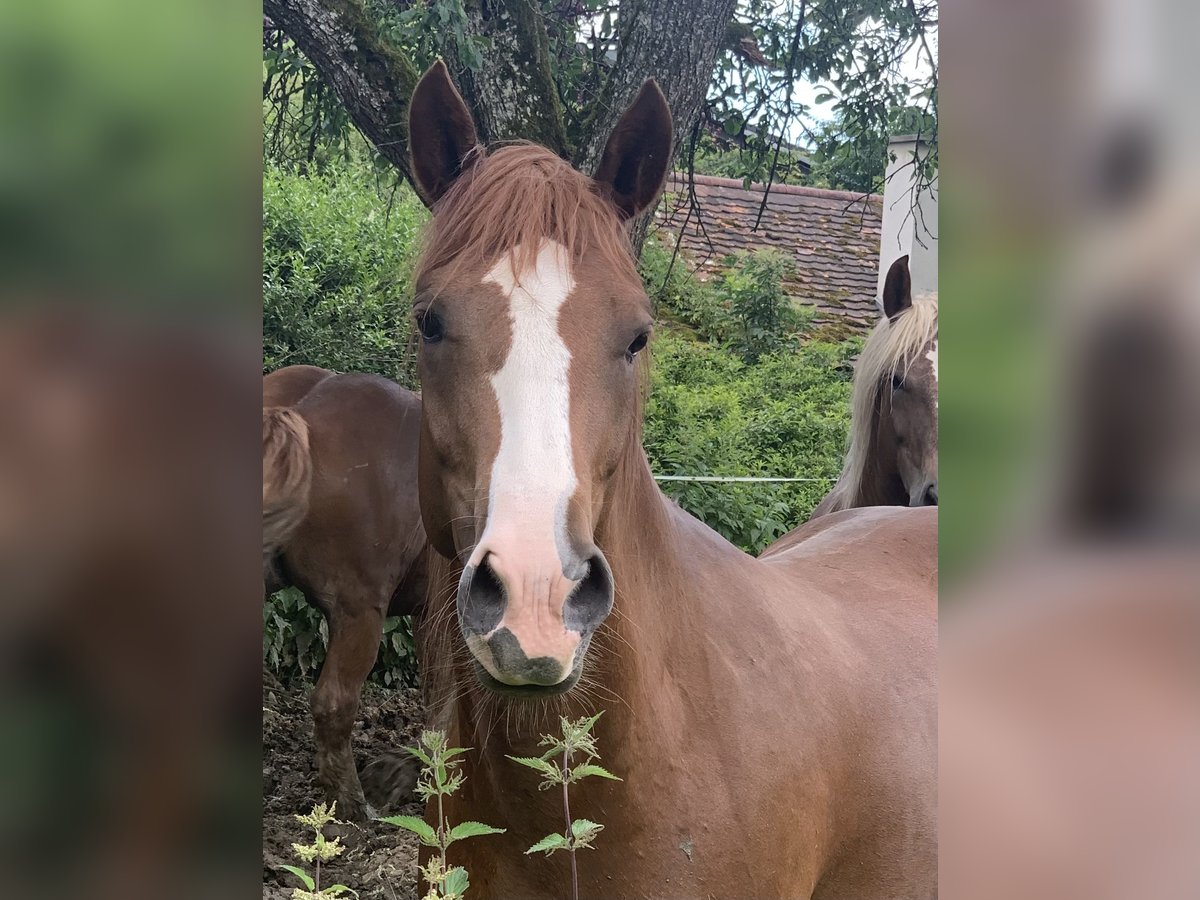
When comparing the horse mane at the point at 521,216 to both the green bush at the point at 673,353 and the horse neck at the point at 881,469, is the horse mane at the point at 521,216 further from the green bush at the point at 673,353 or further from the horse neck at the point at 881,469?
the green bush at the point at 673,353

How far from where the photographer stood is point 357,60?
9.45 feet

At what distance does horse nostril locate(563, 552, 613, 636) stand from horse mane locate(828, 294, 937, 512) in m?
2.50

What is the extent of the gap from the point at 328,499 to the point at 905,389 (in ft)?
7.82

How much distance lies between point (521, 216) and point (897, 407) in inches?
93.5

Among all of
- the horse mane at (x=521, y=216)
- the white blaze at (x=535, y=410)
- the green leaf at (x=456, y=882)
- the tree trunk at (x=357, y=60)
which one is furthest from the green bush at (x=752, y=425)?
the green leaf at (x=456, y=882)

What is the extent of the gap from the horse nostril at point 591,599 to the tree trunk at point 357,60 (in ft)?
5.98

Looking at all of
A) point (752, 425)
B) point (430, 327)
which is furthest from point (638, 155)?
point (752, 425)

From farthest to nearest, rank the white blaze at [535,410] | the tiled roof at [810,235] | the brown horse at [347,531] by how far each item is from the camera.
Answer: the tiled roof at [810,235]
the brown horse at [347,531]
the white blaze at [535,410]

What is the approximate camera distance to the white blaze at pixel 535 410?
129 cm
